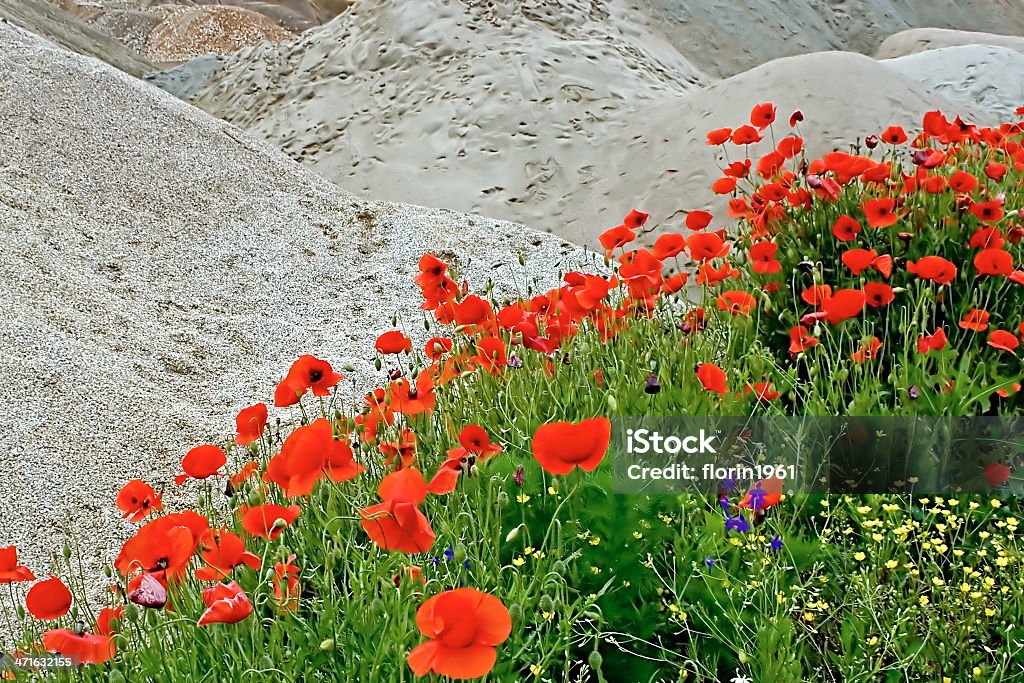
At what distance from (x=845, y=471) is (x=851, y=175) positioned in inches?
44.5

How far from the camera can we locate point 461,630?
1.02m

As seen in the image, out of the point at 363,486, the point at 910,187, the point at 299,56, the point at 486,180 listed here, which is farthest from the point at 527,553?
the point at 299,56

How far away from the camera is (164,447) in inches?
134

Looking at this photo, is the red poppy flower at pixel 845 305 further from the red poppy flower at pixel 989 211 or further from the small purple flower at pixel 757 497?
the red poppy flower at pixel 989 211

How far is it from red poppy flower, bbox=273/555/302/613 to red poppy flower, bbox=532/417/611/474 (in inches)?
15.9

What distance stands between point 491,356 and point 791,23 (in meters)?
11.3

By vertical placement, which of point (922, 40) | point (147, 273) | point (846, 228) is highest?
point (846, 228)

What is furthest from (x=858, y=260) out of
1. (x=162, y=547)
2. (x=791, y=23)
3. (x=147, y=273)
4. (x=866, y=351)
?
(x=791, y=23)

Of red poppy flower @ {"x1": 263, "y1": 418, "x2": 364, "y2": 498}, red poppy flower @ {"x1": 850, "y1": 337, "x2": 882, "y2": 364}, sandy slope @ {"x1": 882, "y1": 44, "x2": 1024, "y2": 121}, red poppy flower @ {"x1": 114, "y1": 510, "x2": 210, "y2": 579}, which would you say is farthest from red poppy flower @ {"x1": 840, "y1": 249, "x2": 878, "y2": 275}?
sandy slope @ {"x1": 882, "y1": 44, "x2": 1024, "y2": 121}

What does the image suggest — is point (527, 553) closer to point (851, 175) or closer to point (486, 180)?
point (851, 175)

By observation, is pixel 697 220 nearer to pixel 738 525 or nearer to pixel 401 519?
pixel 738 525

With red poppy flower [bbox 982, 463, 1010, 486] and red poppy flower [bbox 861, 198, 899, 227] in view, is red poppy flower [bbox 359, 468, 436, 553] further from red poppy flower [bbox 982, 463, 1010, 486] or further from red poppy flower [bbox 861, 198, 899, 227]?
red poppy flower [bbox 861, 198, 899, 227]

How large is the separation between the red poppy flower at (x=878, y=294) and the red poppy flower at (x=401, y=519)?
1.35m

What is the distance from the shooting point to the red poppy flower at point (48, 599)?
4.35ft
